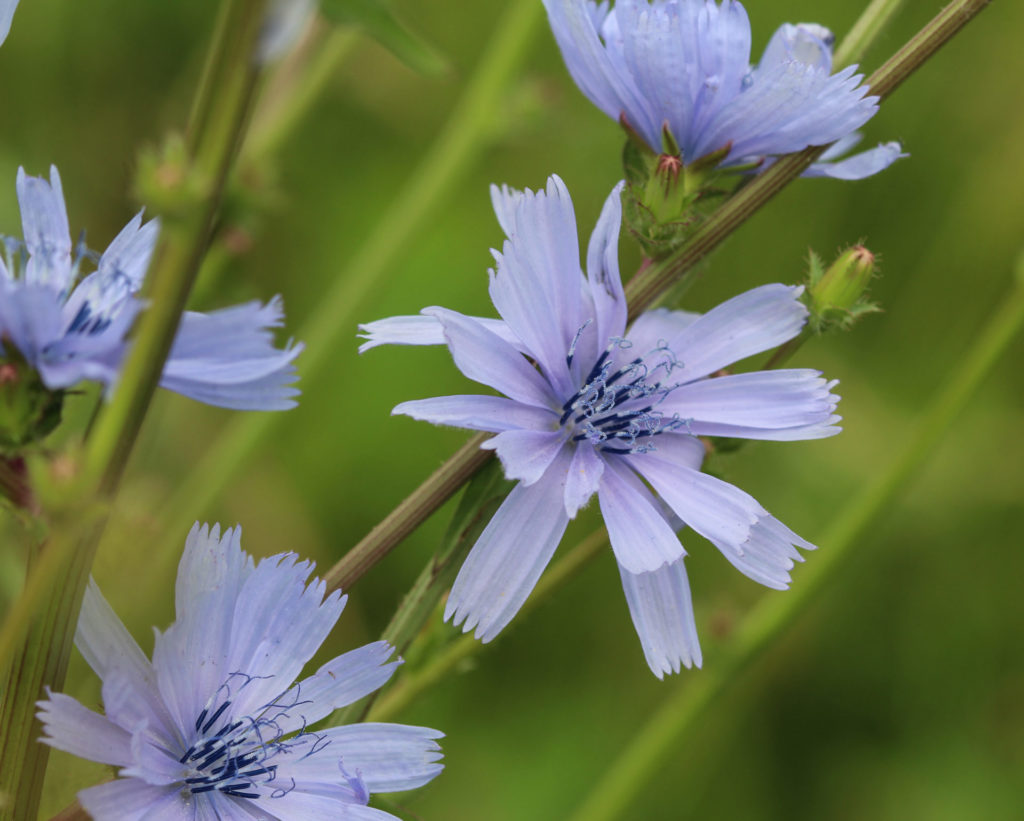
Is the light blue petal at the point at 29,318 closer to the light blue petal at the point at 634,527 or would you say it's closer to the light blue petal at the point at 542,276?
the light blue petal at the point at 542,276

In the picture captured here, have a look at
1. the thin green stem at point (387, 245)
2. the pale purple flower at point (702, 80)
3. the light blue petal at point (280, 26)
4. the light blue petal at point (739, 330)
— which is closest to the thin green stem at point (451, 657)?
the light blue petal at point (739, 330)

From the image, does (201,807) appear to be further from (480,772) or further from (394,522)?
(480,772)

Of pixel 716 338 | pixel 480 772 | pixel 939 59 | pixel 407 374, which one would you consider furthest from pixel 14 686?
pixel 939 59

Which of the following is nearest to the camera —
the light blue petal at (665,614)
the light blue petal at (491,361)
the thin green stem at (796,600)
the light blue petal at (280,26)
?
the light blue petal at (280,26)

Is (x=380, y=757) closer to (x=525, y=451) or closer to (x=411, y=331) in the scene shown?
(x=525, y=451)

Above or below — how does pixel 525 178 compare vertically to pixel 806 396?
above

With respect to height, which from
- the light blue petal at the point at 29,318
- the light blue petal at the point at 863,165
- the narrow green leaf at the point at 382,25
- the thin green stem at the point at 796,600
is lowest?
the thin green stem at the point at 796,600

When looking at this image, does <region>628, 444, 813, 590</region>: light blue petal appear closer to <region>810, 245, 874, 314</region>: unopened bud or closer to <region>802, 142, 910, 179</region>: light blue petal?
<region>810, 245, 874, 314</region>: unopened bud
